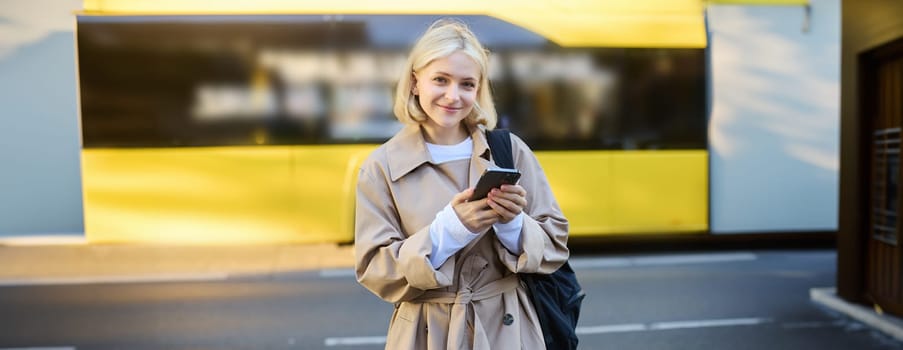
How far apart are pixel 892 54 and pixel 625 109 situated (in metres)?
3.41

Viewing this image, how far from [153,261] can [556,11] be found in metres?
5.27

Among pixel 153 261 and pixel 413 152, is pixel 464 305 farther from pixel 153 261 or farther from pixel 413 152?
pixel 153 261

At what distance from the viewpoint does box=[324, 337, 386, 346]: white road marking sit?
5.04 m

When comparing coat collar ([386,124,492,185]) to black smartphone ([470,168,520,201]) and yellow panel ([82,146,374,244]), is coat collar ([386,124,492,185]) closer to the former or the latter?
black smartphone ([470,168,520,201])

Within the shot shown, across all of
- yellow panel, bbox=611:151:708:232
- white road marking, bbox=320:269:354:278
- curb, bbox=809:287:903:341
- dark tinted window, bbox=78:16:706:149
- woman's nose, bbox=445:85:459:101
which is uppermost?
dark tinted window, bbox=78:16:706:149

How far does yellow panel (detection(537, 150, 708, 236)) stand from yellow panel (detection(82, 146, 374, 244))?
234 centimetres

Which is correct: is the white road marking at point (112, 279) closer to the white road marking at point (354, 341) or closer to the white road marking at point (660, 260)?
the white road marking at point (354, 341)

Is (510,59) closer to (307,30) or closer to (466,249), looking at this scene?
(307,30)

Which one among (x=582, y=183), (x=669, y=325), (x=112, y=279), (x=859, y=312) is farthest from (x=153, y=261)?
(x=859, y=312)

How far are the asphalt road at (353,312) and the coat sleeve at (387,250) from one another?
3.33m

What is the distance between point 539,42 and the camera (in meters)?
8.30

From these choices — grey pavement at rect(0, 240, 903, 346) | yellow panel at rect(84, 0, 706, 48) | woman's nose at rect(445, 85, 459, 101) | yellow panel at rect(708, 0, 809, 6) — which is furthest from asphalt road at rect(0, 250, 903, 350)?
woman's nose at rect(445, 85, 459, 101)

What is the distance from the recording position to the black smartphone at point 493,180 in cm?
160

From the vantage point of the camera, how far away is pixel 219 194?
827 centimetres
